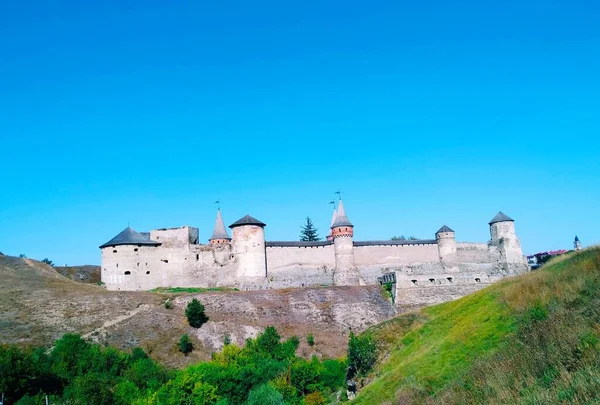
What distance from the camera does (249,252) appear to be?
57094mm

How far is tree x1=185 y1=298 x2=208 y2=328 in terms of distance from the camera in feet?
149

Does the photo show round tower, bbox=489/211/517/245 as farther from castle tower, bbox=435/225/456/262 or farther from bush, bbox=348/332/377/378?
bush, bbox=348/332/377/378

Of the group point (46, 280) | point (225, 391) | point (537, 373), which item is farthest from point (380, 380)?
point (46, 280)

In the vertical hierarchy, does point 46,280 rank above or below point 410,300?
above

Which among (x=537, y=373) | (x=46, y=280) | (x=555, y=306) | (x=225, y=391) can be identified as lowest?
(x=225, y=391)

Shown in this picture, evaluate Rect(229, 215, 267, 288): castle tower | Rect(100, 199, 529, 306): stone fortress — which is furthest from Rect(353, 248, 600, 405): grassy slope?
Rect(100, 199, 529, 306): stone fortress

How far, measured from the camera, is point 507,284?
20.0 m

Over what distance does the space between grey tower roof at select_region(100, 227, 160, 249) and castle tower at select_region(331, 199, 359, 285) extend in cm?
1943

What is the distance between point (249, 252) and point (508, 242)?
2944 centimetres

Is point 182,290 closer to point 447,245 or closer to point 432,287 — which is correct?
point 432,287

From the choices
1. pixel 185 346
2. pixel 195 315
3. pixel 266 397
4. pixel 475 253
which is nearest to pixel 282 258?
pixel 195 315

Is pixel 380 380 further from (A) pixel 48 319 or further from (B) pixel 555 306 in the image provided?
(A) pixel 48 319

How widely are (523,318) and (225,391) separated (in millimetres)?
22261

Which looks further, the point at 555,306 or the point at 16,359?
the point at 16,359
